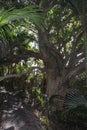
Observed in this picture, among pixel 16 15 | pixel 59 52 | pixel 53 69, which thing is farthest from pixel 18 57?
pixel 16 15

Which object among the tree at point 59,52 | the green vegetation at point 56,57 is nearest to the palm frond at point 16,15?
the green vegetation at point 56,57

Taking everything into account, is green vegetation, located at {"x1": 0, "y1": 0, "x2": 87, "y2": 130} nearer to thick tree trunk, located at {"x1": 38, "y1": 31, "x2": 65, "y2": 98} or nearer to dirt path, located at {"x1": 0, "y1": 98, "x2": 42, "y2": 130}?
thick tree trunk, located at {"x1": 38, "y1": 31, "x2": 65, "y2": 98}

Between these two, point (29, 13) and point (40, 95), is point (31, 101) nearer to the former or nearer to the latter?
point (40, 95)

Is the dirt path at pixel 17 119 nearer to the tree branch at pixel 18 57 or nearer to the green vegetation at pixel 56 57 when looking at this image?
the green vegetation at pixel 56 57

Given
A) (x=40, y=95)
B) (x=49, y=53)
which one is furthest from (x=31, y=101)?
(x=49, y=53)

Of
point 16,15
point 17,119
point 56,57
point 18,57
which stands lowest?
point 17,119

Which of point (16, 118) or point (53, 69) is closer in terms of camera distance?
point (16, 118)

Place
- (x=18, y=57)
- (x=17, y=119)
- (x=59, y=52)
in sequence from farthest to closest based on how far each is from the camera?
(x=18, y=57)
(x=59, y=52)
(x=17, y=119)

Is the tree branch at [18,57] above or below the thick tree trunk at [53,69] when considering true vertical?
above

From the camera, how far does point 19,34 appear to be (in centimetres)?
962

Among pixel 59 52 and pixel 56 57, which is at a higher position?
pixel 59 52

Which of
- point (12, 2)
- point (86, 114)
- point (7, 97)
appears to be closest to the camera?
point (12, 2)

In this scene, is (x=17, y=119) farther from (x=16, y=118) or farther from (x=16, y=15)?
(x=16, y=15)

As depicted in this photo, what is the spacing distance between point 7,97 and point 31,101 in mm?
964
